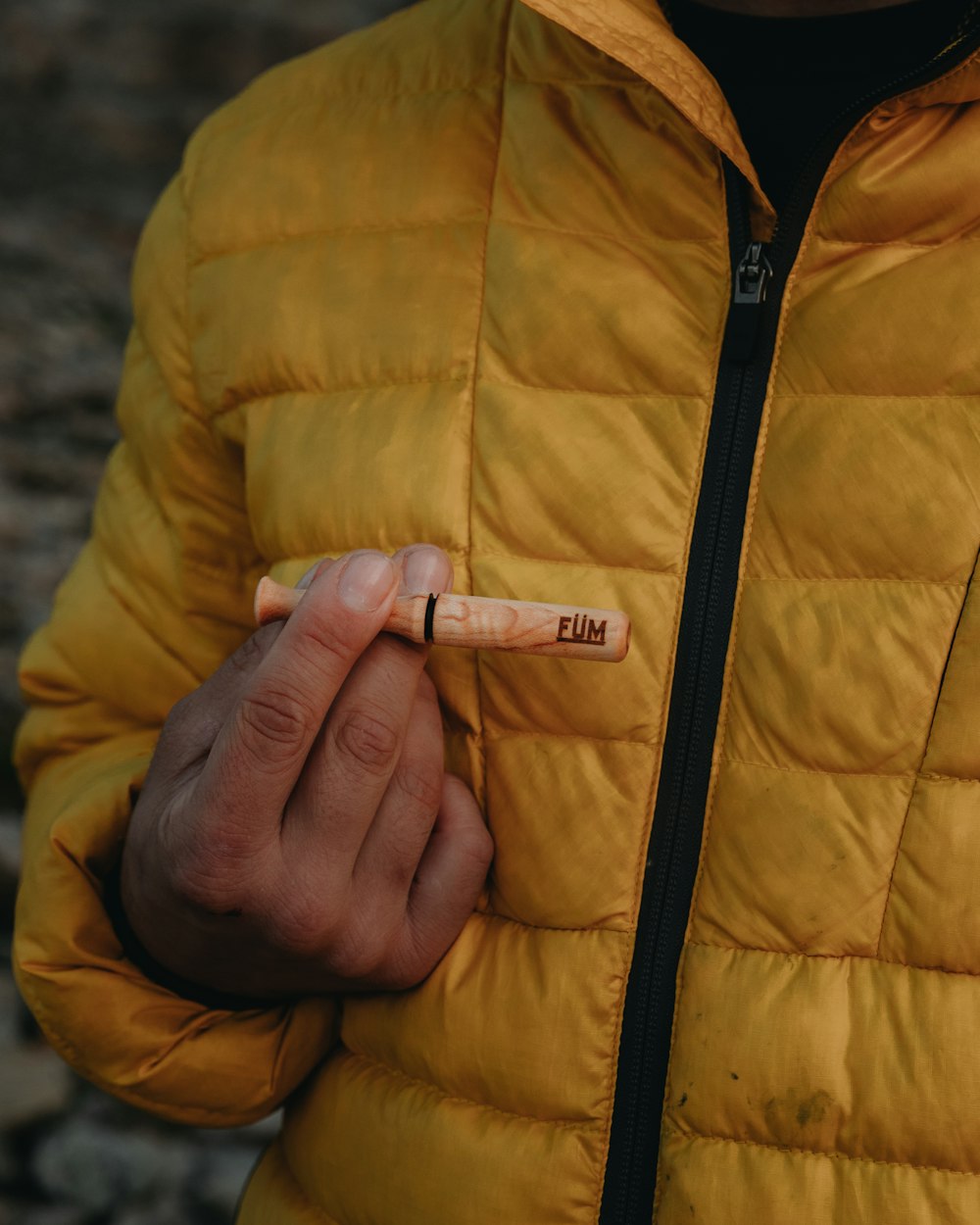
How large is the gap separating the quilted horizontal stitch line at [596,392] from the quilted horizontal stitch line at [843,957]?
0.45m

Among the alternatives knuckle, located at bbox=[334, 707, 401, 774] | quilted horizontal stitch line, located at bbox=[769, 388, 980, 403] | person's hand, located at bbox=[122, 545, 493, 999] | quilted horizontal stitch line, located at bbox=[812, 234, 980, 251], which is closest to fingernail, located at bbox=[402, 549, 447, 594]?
person's hand, located at bbox=[122, 545, 493, 999]

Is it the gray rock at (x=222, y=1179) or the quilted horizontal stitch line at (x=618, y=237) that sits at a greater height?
the quilted horizontal stitch line at (x=618, y=237)

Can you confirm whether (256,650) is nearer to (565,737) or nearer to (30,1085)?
(565,737)

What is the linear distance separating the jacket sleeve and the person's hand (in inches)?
4.3

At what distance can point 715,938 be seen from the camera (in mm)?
1026

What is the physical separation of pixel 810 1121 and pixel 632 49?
2.87 ft

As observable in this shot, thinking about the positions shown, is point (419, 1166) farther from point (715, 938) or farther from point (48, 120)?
point (48, 120)

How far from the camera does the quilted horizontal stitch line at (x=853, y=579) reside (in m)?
0.98

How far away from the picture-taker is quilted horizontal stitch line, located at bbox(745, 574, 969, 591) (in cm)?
98

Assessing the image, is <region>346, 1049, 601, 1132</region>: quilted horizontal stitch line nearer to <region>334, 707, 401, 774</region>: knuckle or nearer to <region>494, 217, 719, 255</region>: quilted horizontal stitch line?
<region>334, 707, 401, 774</region>: knuckle

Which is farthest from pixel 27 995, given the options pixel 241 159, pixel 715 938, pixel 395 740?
pixel 241 159

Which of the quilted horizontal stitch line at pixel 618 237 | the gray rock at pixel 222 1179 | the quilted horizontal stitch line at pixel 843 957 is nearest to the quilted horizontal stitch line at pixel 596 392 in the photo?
the quilted horizontal stitch line at pixel 618 237

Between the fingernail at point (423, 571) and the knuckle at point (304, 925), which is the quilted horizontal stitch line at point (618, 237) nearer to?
the fingernail at point (423, 571)

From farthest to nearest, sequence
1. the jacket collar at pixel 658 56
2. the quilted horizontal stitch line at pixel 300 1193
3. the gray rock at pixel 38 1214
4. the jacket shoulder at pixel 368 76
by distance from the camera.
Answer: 1. the gray rock at pixel 38 1214
2. the jacket shoulder at pixel 368 76
3. the quilted horizontal stitch line at pixel 300 1193
4. the jacket collar at pixel 658 56
